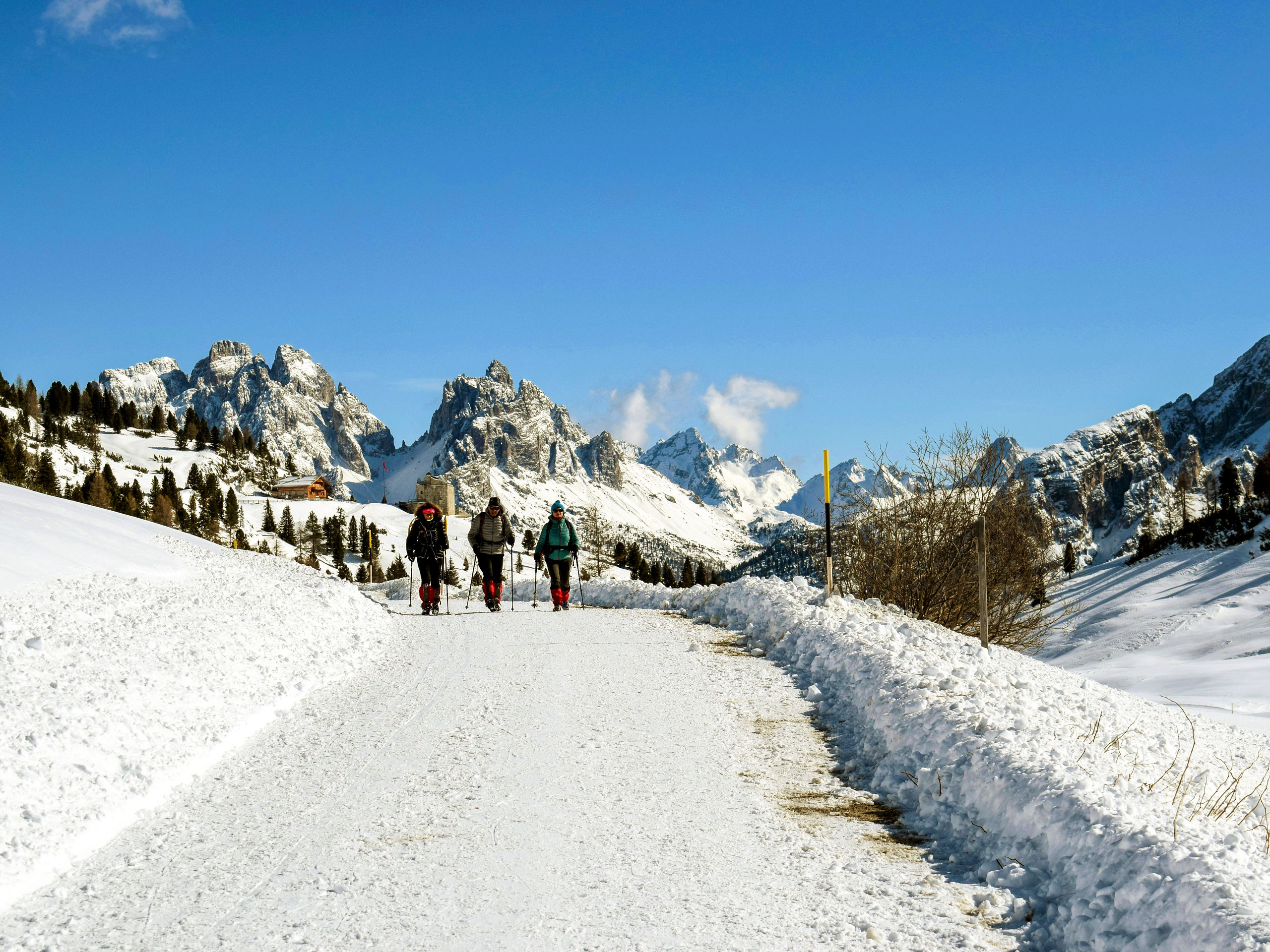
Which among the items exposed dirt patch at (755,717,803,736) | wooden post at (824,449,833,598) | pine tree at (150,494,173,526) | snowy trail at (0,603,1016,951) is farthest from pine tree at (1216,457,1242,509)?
pine tree at (150,494,173,526)

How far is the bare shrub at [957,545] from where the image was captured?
60.6ft

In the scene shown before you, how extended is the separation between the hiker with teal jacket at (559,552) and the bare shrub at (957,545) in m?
6.05

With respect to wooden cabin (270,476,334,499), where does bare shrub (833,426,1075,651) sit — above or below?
below

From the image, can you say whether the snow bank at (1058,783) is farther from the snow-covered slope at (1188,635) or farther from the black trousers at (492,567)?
the black trousers at (492,567)

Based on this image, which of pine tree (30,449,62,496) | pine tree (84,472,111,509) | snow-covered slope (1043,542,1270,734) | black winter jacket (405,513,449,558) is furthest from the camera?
pine tree (30,449,62,496)

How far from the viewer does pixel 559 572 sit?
20078mm

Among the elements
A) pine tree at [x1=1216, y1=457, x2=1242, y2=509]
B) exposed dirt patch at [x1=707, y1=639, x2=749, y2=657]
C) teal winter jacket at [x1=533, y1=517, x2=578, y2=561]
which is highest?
pine tree at [x1=1216, y1=457, x2=1242, y2=509]

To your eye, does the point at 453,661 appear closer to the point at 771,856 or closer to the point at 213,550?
the point at 771,856

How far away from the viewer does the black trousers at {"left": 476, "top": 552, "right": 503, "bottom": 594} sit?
19.5m

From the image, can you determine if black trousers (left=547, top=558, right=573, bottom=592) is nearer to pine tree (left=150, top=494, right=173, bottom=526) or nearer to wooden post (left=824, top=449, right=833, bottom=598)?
wooden post (left=824, top=449, right=833, bottom=598)

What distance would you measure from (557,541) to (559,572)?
766 mm

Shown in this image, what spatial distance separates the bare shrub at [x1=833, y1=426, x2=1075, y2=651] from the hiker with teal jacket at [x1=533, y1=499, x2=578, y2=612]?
6.05 metres

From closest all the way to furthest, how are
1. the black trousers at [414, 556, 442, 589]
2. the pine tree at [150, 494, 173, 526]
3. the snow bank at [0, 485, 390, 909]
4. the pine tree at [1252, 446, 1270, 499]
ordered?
the snow bank at [0, 485, 390, 909] → the black trousers at [414, 556, 442, 589] → the pine tree at [1252, 446, 1270, 499] → the pine tree at [150, 494, 173, 526]

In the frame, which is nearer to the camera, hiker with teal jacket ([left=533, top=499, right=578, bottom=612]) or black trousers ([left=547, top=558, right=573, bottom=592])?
hiker with teal jacket ([left=533, top=499, right=578, bottom=612])
